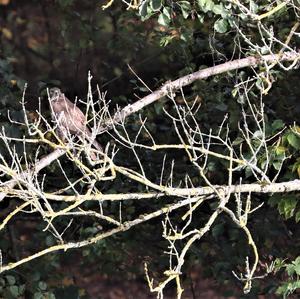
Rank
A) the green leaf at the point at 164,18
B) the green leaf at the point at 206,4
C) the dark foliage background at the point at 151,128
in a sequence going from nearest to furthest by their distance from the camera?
the green leaf at the point at 206,4, the green leaf at the point at 164,18, the dark foliage background at the point at 151,128

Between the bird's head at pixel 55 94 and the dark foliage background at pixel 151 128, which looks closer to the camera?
the dark foliage background at pixel 151 128

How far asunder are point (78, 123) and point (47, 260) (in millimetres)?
1779

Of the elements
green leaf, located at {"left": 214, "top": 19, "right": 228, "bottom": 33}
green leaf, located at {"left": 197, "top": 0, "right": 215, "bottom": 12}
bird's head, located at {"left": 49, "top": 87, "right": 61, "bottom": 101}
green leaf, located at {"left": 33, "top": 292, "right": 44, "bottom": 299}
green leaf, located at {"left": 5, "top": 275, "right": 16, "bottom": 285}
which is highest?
green leaf, located at {"left": 197, "top": 0, "right": 215, "bottom": 12}

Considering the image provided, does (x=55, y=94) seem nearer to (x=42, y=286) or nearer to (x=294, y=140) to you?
(x=42, y=286)

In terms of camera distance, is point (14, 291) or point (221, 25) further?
point (14, 291)

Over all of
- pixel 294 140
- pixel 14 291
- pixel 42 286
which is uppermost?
pixel 294 140

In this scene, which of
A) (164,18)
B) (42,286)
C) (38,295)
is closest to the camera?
(164,18)

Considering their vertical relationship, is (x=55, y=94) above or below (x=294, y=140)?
below

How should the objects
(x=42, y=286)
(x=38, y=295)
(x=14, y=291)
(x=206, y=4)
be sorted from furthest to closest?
(x=42, y=286), (x=38, y=295), (x=14, y=291), (x=206, y=4)

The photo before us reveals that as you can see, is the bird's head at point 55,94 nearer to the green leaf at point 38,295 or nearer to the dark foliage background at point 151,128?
the dark foliage background at point 151,128

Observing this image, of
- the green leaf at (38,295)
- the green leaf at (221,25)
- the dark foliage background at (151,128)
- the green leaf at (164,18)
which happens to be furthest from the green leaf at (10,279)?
the green leaf at (221,25)

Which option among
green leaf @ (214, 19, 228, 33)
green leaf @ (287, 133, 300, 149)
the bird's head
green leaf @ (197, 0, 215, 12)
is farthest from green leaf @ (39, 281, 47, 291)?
green leaf @ (197, 0, 215, 12)

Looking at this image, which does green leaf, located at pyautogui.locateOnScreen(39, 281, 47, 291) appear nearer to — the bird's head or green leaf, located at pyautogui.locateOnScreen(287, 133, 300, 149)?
the bird's head

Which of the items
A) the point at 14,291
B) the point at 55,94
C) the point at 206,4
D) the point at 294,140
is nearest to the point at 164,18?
the point at 206,4
